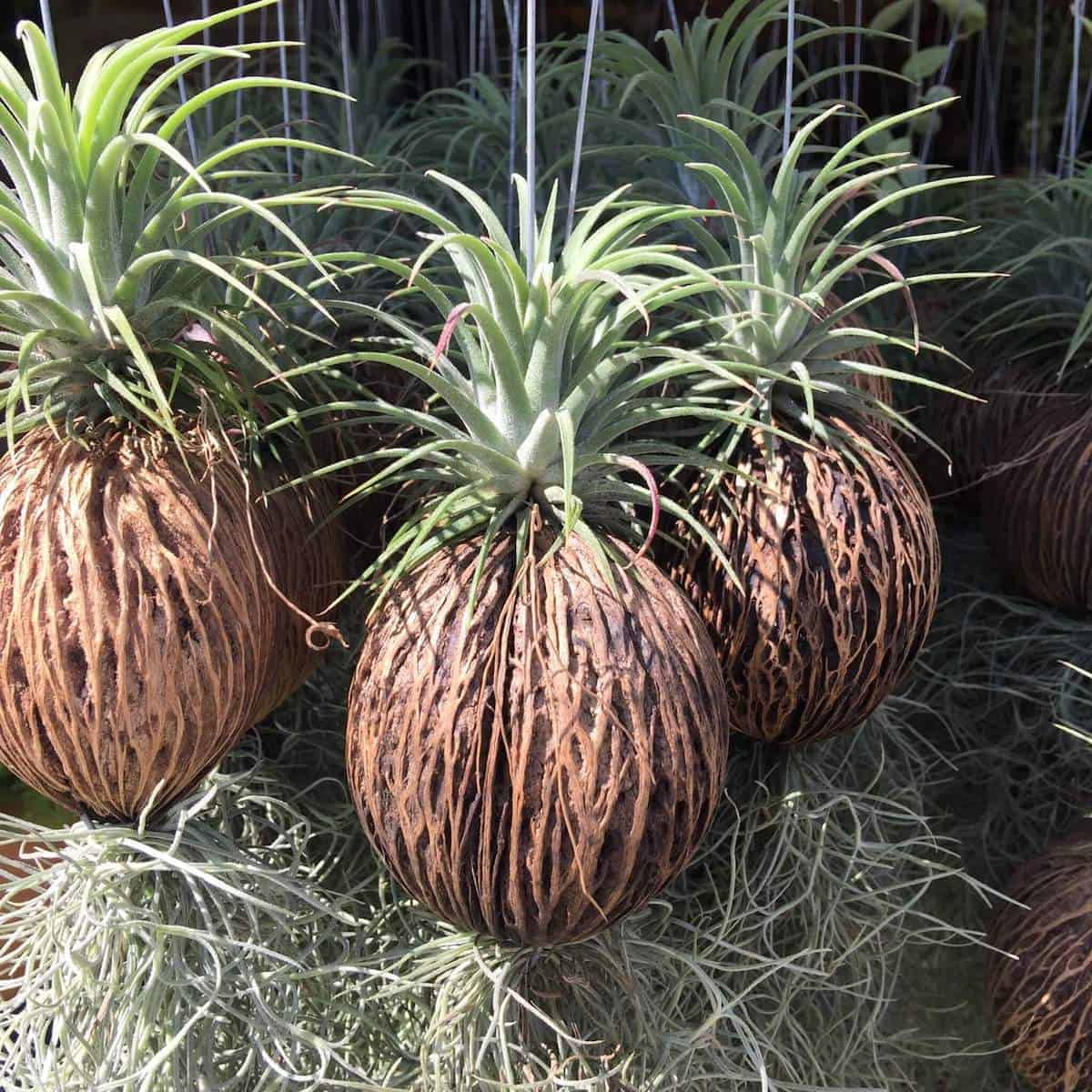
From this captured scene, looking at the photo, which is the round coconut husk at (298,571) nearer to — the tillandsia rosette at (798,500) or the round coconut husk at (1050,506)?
the tillandsia rosette at (798,500)

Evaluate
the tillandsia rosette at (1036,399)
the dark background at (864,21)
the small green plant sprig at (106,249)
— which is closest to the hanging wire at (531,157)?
the small green plant sprig at (106,249)

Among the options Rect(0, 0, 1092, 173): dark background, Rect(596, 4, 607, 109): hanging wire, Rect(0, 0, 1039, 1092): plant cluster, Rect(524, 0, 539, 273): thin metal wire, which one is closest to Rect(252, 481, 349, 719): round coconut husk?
Rect(0, 0, 1039, 1092): plant cluster

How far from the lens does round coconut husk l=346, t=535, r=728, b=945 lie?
55 cm

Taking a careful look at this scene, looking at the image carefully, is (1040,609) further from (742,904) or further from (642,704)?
(642,704)

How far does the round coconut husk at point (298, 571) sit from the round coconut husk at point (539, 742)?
0.07 metres

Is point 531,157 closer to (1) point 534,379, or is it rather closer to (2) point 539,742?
(1) point 534,379

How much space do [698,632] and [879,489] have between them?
160mm

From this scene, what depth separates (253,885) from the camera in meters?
0.66

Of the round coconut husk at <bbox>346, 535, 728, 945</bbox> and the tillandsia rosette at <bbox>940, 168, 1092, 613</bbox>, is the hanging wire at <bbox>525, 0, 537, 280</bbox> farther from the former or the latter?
the tillandsia rosette at <bbox>940, 168, 1092, 613</bbox>

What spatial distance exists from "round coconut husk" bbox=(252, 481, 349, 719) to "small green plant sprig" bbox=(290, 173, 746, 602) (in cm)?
6

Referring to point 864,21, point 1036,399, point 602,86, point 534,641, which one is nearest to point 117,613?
point 534,641

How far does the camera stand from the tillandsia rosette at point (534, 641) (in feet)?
1.81

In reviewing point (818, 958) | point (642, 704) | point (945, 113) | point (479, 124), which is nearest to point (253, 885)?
point (642, 704)

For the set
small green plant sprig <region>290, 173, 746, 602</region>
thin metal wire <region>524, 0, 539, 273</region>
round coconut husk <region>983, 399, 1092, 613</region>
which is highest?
thin metal wire <region>524, 0, 539, 273</region>
